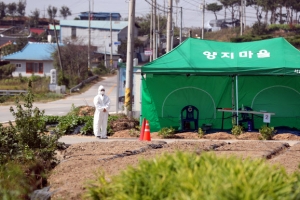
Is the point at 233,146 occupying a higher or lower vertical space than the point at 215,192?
lower

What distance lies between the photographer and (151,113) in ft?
65.6

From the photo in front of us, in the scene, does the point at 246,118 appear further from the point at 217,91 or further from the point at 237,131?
the point at 217,91

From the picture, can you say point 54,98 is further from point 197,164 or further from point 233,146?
point 197,164

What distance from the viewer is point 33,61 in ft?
227

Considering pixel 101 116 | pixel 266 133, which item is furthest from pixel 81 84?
pixel 266 133

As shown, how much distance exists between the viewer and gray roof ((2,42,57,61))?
69000mm

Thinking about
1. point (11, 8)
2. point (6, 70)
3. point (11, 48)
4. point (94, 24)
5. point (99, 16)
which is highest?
point (11, 8)

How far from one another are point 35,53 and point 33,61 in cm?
157

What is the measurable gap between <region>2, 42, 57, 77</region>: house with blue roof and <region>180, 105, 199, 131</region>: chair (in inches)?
1987

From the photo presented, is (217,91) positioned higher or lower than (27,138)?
higher

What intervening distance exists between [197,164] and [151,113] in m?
14.0

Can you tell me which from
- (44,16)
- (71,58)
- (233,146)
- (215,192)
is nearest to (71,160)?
(233,146)

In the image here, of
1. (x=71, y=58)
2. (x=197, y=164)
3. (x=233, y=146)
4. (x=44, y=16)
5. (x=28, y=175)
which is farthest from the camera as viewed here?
(x=44, y=16)

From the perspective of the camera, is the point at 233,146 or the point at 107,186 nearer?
the point at 107,186
